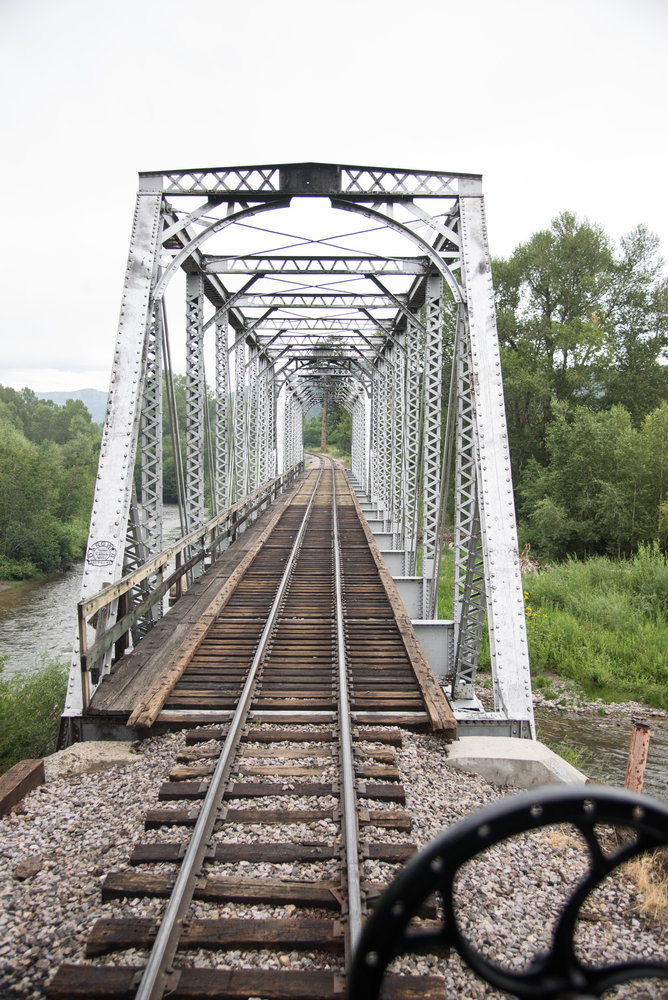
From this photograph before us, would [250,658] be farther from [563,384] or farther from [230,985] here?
[563,384]

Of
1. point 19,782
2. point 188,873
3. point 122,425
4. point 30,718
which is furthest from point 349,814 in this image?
point 30,718

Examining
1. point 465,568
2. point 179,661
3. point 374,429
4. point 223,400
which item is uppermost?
point 374,429

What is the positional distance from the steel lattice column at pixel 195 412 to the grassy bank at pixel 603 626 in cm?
731

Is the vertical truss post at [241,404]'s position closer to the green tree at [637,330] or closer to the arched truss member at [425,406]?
the arched truss member at [425,406]

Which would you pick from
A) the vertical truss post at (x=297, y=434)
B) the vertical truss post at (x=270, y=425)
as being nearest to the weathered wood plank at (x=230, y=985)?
the vertical truss post at (x=270, y=425)

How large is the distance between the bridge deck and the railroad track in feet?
0.11

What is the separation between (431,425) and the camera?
11.9 metres

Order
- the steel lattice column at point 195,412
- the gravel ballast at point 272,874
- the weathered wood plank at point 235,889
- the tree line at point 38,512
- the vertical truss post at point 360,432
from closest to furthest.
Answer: the gravel ballast at point 272,874
the weathered wood plank at point 235,889
the steel lattice column at point 195,412
the tree line at point 38,512
the vertical truss post at point 360,432

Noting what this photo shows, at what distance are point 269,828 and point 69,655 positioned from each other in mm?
14102

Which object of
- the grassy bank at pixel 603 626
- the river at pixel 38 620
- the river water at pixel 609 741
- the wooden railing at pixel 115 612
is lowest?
the river at pixel 38 620

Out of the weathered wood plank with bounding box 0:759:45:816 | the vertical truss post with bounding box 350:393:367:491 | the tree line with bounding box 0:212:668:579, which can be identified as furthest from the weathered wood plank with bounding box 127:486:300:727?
the vertical truss post with bounding box 350:393:367:491

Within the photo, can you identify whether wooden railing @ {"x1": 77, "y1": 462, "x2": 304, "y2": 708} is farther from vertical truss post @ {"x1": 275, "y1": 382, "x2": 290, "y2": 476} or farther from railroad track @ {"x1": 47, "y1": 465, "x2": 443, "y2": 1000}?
vertical truss post @ {"x1": 275, "y1": 382, "x2": 290, "y2": 476}

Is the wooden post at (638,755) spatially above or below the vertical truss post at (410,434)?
below

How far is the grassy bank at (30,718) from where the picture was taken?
293 inches
